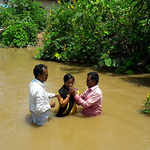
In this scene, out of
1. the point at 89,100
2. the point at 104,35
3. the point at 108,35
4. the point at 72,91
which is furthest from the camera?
the point at 108,35

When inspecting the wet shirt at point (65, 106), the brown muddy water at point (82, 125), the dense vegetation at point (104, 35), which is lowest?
the brown muddy water at point (82, 125)

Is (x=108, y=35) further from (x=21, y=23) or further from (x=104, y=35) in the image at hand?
(x=21, y=23)

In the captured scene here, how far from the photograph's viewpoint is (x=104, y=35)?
768 centimetres

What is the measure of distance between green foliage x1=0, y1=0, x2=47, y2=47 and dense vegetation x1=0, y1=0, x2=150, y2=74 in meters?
4.05

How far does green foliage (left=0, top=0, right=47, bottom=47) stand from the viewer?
13.4m

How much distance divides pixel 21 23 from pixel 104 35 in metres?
7.99

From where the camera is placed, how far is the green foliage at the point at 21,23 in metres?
13.4

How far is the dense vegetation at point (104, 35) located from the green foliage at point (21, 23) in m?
4.05

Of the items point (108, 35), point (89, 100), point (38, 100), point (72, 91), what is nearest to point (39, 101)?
A: point (38, 100)

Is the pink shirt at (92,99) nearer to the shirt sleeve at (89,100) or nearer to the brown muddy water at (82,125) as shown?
the shirt sleeve at (89,100)

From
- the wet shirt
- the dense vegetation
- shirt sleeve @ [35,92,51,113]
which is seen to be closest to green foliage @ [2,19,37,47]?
the dense vegetation

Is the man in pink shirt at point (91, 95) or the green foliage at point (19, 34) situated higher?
the green foliage at point (19, 34)

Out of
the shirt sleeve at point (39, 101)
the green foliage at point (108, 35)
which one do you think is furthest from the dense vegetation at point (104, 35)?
the shirt sleeve at point (39, 101)

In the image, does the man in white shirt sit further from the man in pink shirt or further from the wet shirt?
the man in pink shirt
